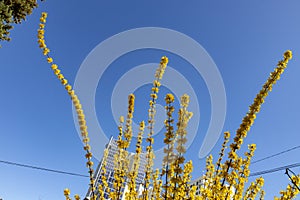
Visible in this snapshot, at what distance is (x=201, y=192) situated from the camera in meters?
3.29

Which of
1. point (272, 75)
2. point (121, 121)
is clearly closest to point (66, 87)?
point (121, 121)

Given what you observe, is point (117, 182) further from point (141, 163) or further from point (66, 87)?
point (66, 87)

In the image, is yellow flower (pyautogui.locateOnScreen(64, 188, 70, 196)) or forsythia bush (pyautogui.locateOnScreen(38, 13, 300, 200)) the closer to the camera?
forsythia bush (pyautogui.locateOnScreen(38, 13, 300, 200))

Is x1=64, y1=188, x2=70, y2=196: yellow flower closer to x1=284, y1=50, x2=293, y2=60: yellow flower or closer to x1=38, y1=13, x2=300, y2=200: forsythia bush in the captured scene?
x1=38, y1=13, x2=300, y2=200: forsythia bush

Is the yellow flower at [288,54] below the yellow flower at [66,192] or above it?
above

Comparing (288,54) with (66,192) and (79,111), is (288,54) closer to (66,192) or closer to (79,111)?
(79,111)

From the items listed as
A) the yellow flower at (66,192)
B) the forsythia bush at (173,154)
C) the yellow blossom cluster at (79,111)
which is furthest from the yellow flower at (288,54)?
the yellow flower at (66,192)

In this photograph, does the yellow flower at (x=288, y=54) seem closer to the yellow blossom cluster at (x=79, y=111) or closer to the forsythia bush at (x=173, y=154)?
the forsythia bush at (x=173, y=154)

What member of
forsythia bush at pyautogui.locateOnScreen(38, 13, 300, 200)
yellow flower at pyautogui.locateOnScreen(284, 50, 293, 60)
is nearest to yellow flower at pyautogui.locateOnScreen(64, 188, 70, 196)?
forsythia bush at pyautogui.locateOnScreen(38, 13, 300, 200)

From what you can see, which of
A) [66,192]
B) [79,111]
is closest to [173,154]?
[79,111]

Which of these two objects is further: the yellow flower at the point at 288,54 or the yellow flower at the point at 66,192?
the yellow flower at the point at 66,192

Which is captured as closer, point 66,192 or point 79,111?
point 79,111

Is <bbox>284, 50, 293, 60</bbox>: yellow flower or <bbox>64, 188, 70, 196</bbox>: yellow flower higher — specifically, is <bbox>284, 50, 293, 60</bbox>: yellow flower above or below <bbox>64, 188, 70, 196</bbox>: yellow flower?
above

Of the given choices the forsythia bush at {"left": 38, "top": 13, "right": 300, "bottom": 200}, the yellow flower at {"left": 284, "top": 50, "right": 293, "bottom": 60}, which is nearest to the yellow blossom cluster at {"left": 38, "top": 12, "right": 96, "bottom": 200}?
the forsythia bush at {"left": 38, "top": 13, "right": 300, "bottom": 200}
